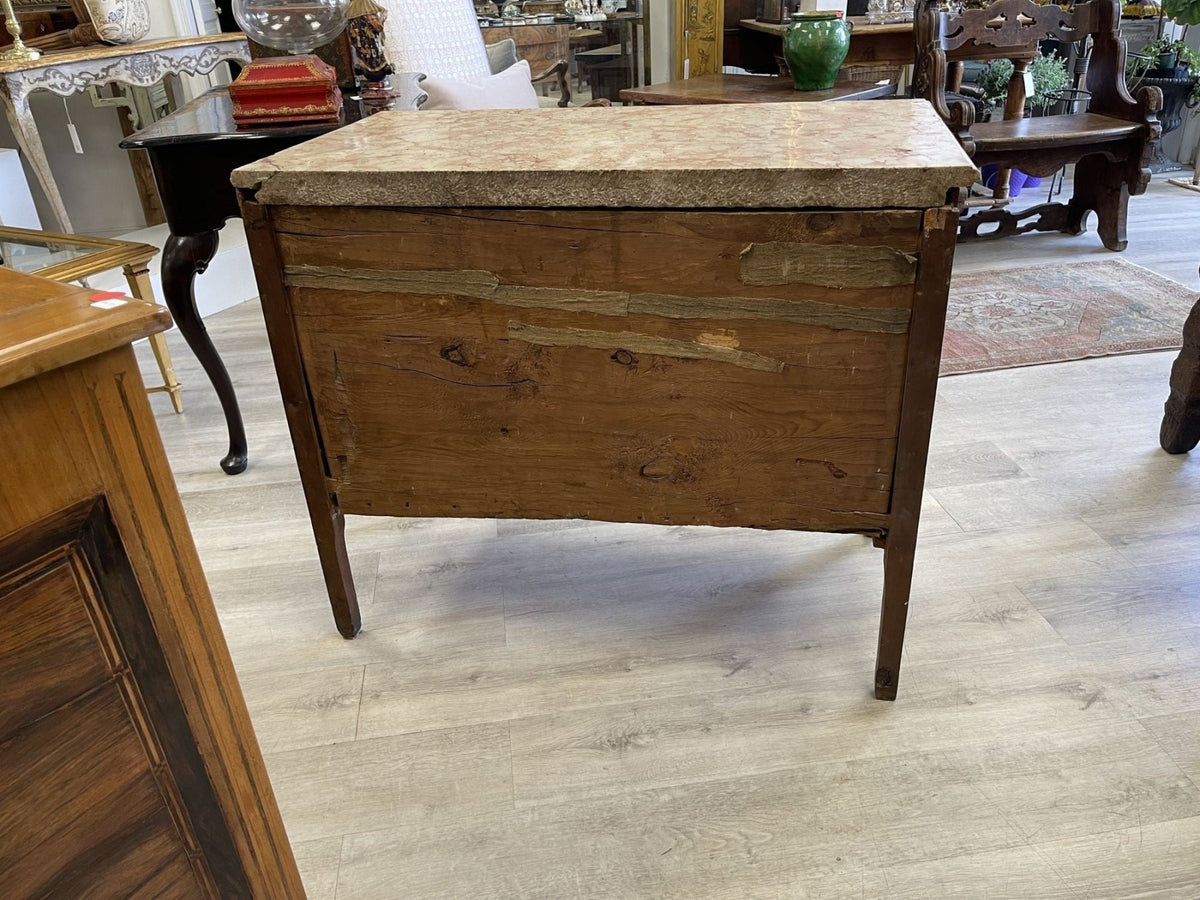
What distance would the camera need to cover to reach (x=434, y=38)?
2635 millimetres

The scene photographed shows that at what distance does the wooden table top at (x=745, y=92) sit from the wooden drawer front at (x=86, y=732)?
253cm

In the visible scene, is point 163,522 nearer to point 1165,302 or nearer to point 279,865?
point 279,865

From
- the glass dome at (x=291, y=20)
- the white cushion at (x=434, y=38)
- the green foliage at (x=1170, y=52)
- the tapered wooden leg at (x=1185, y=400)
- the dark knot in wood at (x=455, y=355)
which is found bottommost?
the tapered wooden leg at (x=1185, y=400)

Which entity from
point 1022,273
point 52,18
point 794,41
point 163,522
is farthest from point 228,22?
point 163,522

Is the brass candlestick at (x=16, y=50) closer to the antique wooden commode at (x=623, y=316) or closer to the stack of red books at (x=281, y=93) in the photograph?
the stack of red books at (x=281, y=93)

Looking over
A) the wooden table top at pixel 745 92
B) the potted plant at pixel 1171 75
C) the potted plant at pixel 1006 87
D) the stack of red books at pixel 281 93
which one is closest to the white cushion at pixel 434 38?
the wooden table top at pixel 745 92

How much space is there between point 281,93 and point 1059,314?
2.11 m

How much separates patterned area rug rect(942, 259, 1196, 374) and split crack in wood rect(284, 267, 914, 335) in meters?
1.32

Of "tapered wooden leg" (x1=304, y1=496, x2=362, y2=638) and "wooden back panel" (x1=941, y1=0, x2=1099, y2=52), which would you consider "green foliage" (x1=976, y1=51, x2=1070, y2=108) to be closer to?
"wooden back panel" (x1=941, y1=0, x2=1099, y2=52)

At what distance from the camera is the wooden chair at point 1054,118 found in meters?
2.89

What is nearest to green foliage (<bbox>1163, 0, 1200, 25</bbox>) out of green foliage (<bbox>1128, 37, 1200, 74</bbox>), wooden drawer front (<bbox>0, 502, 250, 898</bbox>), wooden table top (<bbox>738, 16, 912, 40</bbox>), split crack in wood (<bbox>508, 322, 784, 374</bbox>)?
split crack in wood (<bbox>508, 322, 784, 374</bbox>)

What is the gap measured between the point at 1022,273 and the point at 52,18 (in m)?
3.58

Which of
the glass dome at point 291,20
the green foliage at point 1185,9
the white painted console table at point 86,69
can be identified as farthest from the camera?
the white painted console table at point 86,69

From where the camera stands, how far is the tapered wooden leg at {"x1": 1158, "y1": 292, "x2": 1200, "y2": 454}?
1.76 metres
